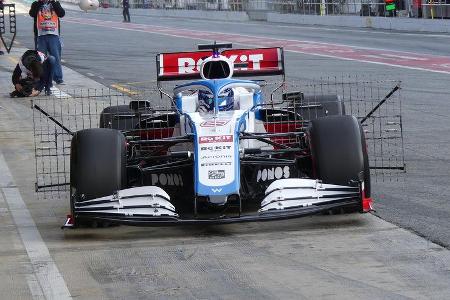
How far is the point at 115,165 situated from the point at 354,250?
2108mm

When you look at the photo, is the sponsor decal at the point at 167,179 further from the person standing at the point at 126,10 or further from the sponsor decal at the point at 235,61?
the person standing at the point at 126,10

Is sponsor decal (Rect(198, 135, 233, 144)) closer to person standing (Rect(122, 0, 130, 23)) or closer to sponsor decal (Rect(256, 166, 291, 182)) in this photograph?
sponsor decal (Rect(256, 166, 291, 182))

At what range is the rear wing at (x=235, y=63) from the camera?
12.2 m

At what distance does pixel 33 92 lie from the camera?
2370 cm

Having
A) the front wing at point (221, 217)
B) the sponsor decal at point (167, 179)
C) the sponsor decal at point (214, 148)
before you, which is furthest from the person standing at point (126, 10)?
the front wing at point (221, 217)

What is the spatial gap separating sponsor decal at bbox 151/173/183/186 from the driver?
2.62 feet

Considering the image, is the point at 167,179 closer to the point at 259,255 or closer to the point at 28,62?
the point at 259,255

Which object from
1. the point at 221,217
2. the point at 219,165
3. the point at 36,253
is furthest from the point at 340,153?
the point at 36,253

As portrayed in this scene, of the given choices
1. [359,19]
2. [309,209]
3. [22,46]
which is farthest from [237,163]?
[359,19]

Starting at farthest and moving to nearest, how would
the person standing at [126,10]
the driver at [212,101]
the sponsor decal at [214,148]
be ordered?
the person standing at [126,10] < the driver at [212,101] < the sponsor decal at [214,148]

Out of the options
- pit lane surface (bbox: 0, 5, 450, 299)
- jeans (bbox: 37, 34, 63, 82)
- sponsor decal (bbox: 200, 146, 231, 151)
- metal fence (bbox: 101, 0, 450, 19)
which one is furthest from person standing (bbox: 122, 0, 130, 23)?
sponsor decal (bbox: 200, 146, 231, 151)

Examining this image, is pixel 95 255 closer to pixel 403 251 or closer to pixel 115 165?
pixel 115 165

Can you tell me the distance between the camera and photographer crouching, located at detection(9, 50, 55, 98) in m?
23.1

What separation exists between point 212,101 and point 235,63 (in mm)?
1463
